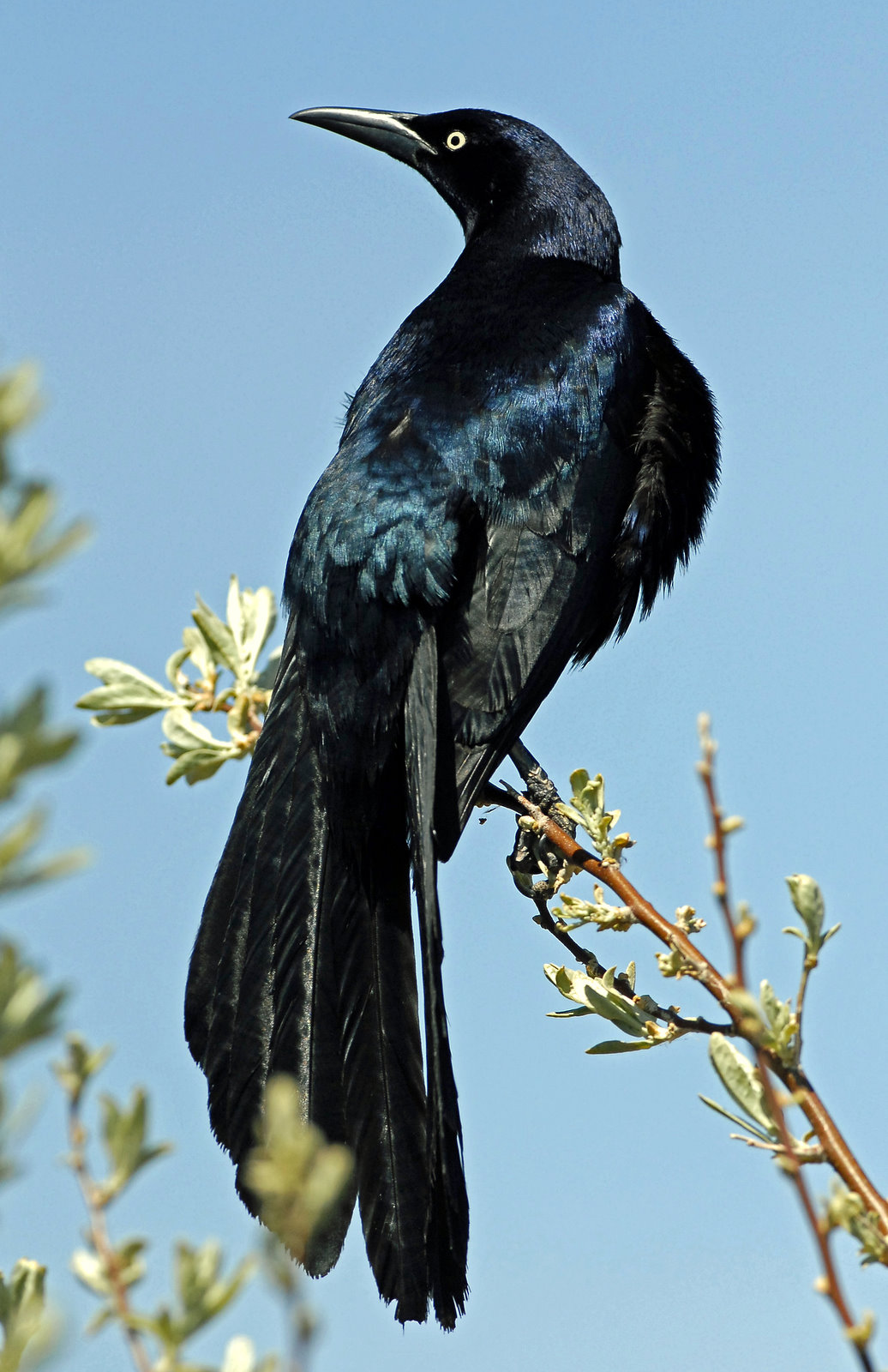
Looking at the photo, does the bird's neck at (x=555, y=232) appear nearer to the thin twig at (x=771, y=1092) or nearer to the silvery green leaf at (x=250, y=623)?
the silvery green leaf at (x=250, y=623)

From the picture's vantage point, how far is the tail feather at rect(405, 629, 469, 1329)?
2584 mm

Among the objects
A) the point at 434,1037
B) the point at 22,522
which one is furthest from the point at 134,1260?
the point at 434,1037

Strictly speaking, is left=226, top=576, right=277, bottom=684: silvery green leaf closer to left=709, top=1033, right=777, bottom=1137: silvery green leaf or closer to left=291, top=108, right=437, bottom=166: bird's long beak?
left=709, top=1033, right=777, bottom=1137: silvery green leaf

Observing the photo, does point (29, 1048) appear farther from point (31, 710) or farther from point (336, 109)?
point (336, 109)

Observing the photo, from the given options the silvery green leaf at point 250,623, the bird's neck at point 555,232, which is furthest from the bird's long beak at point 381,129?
the silvery green leaf at point 250,623

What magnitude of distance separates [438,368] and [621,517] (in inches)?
29.6

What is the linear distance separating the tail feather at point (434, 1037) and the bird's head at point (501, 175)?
2.30m

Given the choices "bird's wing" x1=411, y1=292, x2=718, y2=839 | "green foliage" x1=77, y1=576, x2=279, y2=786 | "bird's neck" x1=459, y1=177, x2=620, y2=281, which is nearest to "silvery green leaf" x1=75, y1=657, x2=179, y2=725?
"green foliage" x1=77, y1=576, x2=279, y2=786

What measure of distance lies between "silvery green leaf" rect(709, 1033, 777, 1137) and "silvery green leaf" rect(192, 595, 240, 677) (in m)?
1.80

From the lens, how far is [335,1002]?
351 cm

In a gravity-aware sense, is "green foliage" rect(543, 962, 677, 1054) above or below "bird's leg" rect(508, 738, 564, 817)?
below

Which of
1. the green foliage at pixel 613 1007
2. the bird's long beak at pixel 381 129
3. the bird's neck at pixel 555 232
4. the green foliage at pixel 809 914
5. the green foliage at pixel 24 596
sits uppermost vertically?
the bird's long beak at pixel 381 129

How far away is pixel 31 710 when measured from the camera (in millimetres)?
713

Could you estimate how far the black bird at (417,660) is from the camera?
10.5 feet
